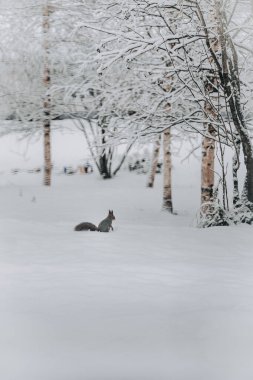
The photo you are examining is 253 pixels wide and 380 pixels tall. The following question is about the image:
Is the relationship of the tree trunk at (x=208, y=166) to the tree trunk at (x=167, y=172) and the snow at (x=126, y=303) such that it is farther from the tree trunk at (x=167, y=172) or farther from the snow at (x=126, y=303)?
the tree trunk at (x=167, y=172)

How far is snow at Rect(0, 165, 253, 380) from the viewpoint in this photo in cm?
305

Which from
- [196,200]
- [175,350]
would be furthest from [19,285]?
[196,200]

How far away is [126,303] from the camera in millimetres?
4094

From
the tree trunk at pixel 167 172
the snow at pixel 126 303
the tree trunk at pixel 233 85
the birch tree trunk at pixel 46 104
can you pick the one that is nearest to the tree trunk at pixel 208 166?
the tree trunk at pixel 233 85

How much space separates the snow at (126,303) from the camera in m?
3.05

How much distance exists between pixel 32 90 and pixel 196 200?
6663 mm

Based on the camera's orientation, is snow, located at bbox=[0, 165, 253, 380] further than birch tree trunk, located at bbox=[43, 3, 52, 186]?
No

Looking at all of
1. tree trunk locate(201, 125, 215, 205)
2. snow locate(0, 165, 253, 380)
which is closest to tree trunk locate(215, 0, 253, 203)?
tree trunk locate(201, 125, 215, 205)

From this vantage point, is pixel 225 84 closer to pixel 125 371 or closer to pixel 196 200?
pixel 125 371

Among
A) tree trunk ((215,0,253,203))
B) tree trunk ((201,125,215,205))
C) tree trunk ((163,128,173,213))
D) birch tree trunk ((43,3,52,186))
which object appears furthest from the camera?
birch tree trunk ((43,3,52,186))

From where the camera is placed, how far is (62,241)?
22.3ft

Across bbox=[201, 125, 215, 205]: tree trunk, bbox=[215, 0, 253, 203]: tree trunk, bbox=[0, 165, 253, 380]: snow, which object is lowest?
bbox=[0, 165, 253, 380]: snow

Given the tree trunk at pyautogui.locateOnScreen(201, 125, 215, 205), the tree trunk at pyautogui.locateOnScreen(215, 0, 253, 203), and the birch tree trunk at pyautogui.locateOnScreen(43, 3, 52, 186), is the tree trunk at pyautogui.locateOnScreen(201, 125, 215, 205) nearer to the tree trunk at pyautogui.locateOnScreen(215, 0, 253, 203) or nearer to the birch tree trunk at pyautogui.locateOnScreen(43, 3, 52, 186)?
the tree trunk at pyautogui.locateOnScreen(215, 0, 253, 203)

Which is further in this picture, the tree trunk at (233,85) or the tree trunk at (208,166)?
the tree trunk at (208,166)
